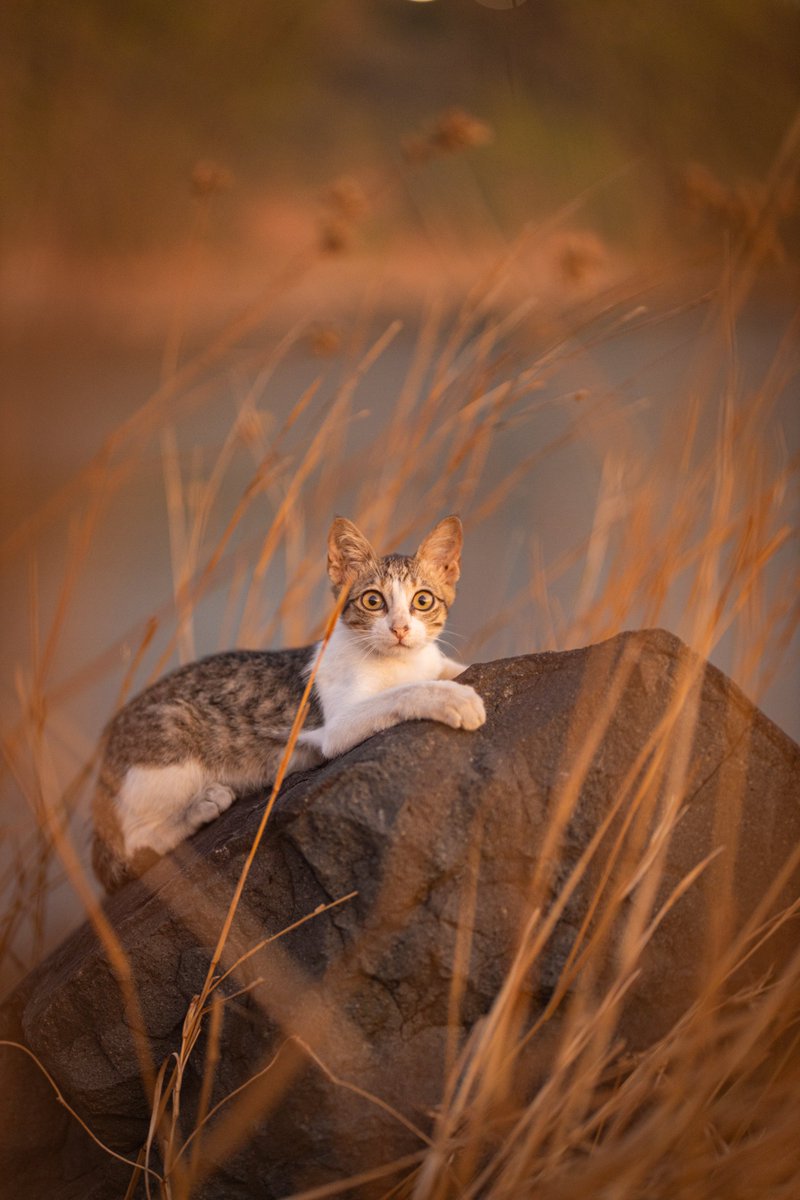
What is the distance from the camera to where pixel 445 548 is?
2.34m

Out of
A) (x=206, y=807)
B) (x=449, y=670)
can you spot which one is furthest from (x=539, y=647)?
(x=206, y=807)

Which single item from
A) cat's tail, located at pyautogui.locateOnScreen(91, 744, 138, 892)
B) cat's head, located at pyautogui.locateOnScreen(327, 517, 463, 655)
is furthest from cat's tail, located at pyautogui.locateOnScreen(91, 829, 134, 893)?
cat's head, located at pyautogui.locateOnScreen(327, 517, 463, 655)

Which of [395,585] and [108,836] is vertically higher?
[395,585]

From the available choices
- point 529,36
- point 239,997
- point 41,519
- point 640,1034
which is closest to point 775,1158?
point 640,1034

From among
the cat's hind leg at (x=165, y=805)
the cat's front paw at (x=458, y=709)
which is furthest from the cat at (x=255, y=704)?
the cat's front paw at (x=458, y=709)

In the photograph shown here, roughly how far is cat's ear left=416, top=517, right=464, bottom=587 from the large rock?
512 mm

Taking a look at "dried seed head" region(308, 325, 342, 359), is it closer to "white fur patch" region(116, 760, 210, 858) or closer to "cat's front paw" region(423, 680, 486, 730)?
"cat's front paw" region(423, 680, 486, 730)

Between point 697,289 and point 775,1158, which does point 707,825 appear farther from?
point 697,289

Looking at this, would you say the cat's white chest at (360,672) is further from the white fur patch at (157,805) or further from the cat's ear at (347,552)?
the white fur patch at (157,805)

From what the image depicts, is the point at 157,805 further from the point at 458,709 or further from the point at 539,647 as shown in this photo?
the point at 539,647

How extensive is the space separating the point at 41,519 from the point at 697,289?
1467mm

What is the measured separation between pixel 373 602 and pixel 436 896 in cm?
76

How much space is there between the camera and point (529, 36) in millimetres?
3053

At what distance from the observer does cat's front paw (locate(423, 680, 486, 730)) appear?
5.86ft
